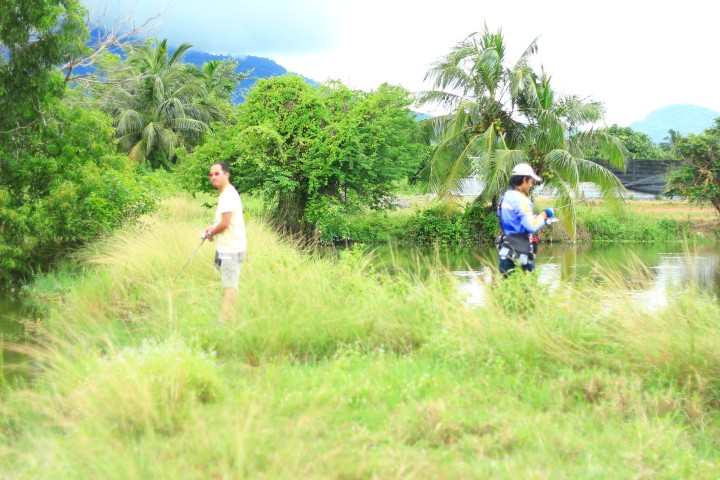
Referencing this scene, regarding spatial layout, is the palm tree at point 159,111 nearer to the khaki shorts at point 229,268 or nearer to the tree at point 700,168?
the tree at point 700,168

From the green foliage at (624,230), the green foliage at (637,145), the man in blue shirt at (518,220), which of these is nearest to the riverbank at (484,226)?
the green foliage at (624,230)

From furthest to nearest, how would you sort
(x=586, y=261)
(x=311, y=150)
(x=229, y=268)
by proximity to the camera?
(x=311, y=150)
(x=586, y=261)
(x=229, y=268)

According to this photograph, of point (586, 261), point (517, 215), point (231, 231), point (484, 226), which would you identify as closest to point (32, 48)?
point (231, 231)

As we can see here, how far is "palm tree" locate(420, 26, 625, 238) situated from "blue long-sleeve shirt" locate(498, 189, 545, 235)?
56.3 feet

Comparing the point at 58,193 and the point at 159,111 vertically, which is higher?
the point at 159,111

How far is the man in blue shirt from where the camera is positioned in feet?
26.9

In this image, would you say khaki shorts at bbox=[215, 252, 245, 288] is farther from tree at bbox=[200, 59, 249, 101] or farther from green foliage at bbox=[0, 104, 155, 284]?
tree at bbox=[200, 59, 249, 101]

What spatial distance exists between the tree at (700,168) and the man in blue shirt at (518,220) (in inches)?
958

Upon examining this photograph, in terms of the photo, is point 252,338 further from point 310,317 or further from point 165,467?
point 165,467

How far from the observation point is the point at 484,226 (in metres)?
29.1

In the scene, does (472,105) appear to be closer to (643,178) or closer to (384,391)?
(643,178)

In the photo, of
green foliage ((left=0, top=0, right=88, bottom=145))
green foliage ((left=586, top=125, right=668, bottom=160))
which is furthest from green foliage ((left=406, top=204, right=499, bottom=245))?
green foliage ((left=586, top=125, right=668, bottom=160))

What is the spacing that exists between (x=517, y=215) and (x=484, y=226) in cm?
2105

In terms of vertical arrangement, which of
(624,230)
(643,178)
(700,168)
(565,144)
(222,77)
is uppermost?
(222,77)
